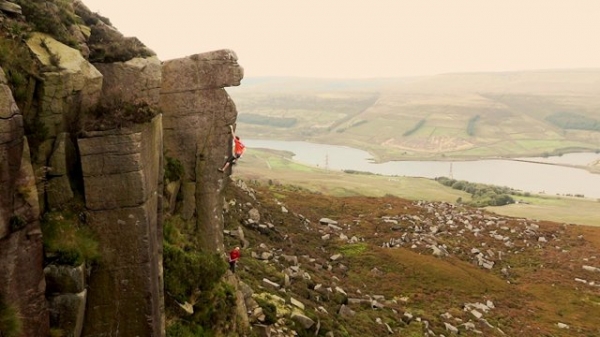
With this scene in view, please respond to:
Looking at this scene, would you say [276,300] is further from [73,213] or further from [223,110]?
[73,213]

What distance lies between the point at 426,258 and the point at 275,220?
1593 cm

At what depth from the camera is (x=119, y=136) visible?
13.1 m

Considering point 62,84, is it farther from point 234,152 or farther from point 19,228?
point 234,152

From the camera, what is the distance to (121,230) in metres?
13.4

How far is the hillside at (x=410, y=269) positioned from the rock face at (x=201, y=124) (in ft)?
20.5

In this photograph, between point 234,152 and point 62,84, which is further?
point 234,152

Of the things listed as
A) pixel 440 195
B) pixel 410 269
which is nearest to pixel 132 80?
pixel 410 269

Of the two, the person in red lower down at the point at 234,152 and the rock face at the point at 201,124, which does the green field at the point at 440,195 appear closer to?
the person in red lower down at the point at 234,152

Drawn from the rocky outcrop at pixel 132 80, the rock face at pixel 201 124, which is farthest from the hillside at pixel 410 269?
the rocky outcrop at pixel 132 80

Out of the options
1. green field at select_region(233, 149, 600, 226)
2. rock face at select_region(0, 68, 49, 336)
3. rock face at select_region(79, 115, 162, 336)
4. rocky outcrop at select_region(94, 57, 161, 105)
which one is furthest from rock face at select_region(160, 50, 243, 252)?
green field at select_region(233, 149, 600, 226)

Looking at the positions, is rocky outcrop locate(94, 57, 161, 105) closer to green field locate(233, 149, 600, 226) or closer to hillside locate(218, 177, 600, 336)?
hillside locate(218, 177, 600, 336)

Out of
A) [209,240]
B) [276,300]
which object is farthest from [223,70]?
[276,300]

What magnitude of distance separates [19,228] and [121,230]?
269 centimetres

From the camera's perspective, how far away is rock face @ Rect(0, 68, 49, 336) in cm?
1083
